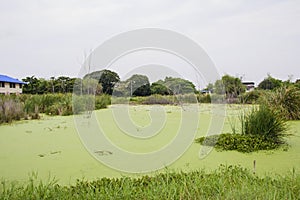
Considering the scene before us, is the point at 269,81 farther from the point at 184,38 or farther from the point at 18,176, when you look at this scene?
the point at 18,176

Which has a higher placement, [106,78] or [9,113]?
[106,78]

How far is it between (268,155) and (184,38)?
228 centimetres

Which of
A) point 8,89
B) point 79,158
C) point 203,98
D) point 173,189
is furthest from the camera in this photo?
point 8,89

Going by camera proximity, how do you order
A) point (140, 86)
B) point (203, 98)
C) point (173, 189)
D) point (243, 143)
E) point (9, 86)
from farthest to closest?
point (9, 86) < point (203, 98) < point (140, 86) < point (243, 143) < point (173, 189)

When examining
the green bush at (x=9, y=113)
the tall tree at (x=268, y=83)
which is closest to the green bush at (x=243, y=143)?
the green bush at (x=9, y=113)

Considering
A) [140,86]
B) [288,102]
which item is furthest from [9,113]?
[288,102]

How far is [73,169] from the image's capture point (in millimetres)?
2562

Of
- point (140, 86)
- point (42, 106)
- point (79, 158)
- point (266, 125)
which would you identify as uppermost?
point (140, 86)

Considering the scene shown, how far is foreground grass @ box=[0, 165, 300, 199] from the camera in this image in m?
1.75

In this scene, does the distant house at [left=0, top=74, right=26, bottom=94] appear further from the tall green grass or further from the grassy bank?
the grassy bank

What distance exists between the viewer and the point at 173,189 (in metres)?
1.89

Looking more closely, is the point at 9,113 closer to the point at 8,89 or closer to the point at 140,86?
the point at 140,86

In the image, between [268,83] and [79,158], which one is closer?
[79,158]

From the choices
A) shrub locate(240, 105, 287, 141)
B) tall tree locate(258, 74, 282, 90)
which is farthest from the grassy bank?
tall tree locate(258, 74, 282, 90)
